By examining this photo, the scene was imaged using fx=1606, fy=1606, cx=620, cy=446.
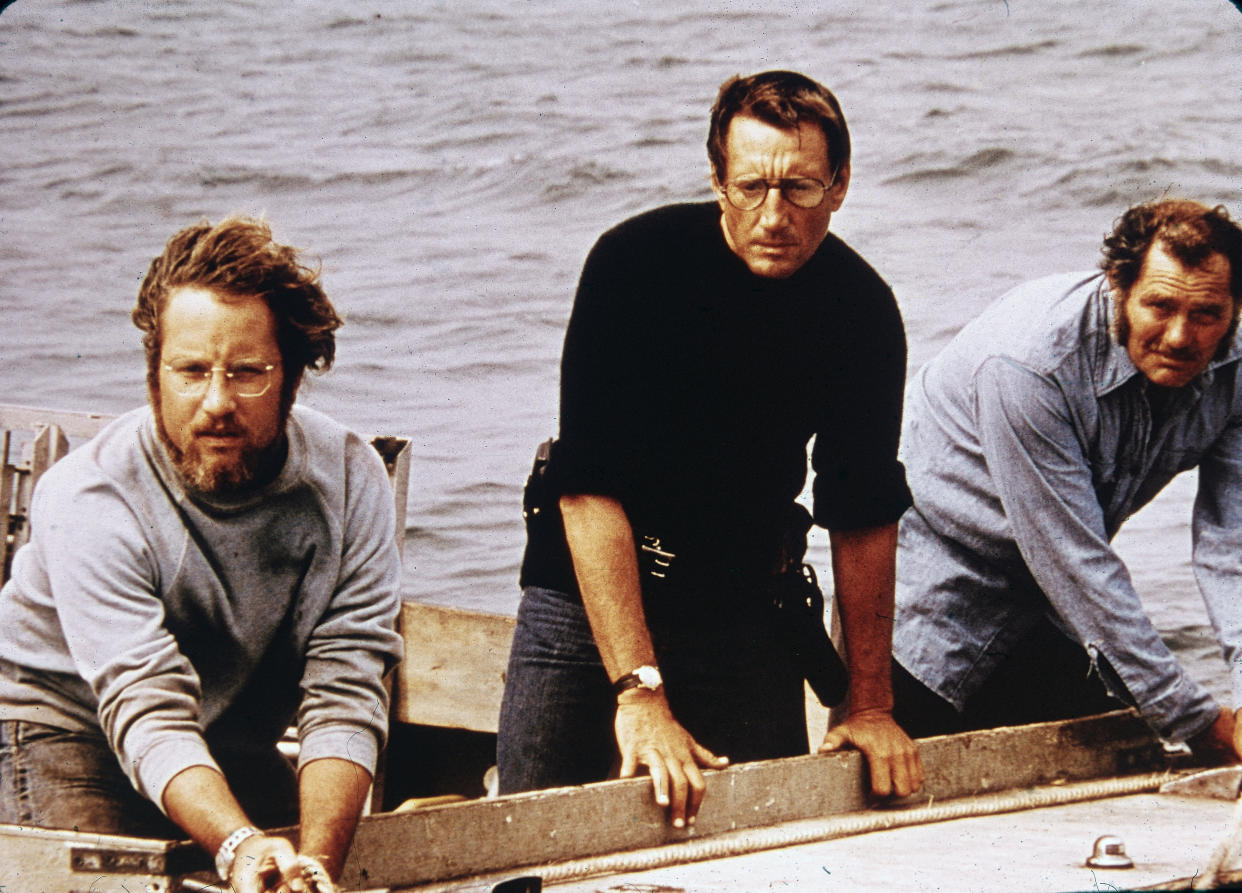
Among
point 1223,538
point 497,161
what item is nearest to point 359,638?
point 1223,538

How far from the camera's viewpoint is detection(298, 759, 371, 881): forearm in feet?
6.46

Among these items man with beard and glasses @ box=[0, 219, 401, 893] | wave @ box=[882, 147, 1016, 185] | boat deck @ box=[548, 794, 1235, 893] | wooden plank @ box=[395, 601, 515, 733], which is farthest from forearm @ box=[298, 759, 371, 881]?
wave @ box=[882, 147, 1016, 185]

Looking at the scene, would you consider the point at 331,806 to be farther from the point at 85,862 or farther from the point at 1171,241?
the point at 1171,241

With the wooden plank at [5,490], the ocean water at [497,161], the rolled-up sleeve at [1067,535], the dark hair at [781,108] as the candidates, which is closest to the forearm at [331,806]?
the dark hair at [781,108]

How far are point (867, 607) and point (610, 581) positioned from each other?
0.51 meters

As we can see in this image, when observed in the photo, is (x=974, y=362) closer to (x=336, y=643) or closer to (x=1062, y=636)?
(x=1062, y=636)

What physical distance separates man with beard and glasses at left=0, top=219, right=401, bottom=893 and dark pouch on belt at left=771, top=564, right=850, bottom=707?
29.0 inches

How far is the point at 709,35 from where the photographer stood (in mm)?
10484

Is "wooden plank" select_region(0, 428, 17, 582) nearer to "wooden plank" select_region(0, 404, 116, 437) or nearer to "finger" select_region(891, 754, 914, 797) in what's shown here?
"wooden plank" select_region(0, 404, 116, 437)

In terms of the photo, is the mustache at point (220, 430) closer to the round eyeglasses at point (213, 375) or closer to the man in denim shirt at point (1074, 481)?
the round eyeglasses at point (213, 375)

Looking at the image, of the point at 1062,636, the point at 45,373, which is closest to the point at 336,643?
the point at 1062,636

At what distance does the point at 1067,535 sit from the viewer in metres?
2.89

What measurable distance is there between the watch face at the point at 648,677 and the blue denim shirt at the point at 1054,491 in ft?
2.73

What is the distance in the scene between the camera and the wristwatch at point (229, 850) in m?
1.85
